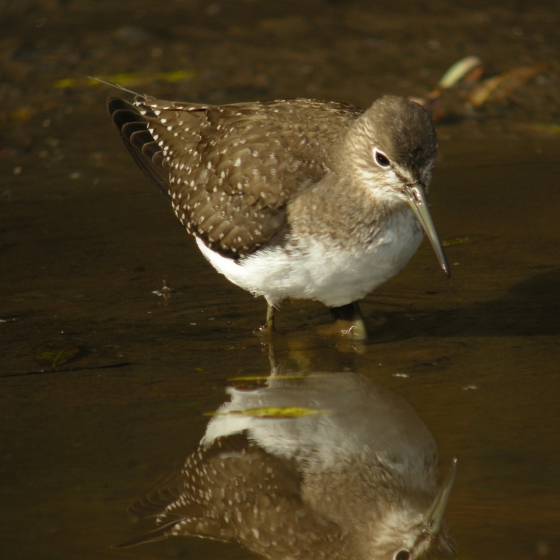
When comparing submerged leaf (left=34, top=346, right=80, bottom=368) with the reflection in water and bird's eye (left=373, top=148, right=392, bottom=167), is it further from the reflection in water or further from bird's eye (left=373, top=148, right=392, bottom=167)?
bird's eye (left=373, top=148, right=392, bottom=167)

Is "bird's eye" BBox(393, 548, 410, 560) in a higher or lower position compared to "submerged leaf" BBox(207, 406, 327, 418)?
higher

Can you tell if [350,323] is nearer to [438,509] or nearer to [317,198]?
[317,198]

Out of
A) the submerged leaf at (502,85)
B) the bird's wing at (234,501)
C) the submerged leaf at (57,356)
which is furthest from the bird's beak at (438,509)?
the submerged leaf at (502,85)

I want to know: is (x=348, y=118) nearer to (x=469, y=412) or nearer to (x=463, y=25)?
(x=469, y=412)

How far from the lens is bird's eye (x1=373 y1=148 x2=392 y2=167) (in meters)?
5.31

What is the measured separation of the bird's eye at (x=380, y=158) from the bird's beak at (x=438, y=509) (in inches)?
76.0

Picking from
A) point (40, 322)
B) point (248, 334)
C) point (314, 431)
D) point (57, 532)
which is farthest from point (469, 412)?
point (40, 322)

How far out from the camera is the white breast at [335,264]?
5.34 metres

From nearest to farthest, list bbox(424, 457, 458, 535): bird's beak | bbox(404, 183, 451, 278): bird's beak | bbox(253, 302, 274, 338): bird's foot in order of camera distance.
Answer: bbox(424, 457, 458, 535): bird's beak → bbox(404, 183, 451, 278): bird's beak → bbox(253, 302, 274, 338): bird's foot

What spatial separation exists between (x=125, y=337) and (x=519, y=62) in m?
6.35

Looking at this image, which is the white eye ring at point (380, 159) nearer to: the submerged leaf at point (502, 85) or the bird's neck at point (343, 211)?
the bird's neck at point (343, 211)

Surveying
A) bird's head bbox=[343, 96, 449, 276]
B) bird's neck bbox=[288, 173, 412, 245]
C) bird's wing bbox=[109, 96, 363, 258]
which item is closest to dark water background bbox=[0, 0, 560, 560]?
bird's wing bbox=[109, 96, 363, 258]

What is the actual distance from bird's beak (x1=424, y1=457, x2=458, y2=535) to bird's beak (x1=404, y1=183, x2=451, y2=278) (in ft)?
4.80

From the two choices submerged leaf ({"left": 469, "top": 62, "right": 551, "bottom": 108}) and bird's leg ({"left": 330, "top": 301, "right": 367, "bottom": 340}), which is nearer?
bird's leg ({"left": 330, "top": 301, "right": 367, "bottom": 340})
